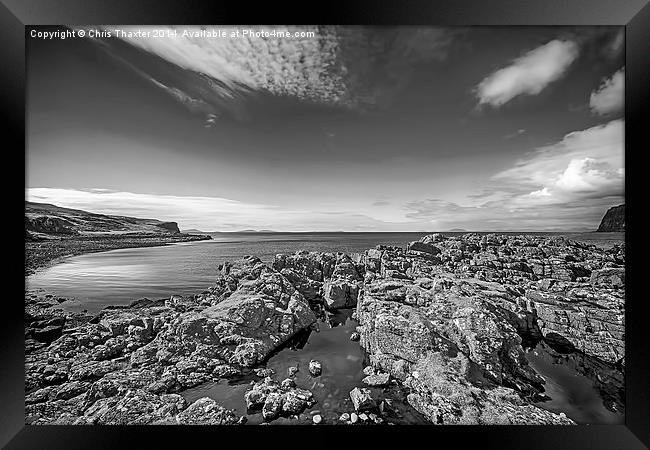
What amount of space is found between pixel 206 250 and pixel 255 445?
1566 mm

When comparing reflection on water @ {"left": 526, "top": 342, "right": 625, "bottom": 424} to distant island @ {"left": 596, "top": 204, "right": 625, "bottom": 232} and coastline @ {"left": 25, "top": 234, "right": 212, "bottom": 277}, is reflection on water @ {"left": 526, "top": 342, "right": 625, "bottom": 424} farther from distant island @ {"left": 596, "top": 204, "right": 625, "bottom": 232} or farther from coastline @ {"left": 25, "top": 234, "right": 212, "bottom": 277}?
coastline @ {"left": 25, "top": 234, "right": 212, "bottom": 277}

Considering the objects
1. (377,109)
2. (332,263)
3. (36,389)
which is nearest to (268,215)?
(332,263)

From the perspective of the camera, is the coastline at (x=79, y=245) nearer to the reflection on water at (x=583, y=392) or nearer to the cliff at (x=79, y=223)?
the cliff at (x=79, y=223)

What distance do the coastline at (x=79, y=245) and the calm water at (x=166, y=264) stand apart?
0.04m

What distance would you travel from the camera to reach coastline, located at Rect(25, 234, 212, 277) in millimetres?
1489

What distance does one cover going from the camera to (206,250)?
5.92 feet

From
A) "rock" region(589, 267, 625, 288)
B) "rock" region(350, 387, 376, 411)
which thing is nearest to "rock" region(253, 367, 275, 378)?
"rock" region(350, 387, 376, 411)

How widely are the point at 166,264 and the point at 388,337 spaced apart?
208cm

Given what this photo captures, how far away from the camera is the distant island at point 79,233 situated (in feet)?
4.87

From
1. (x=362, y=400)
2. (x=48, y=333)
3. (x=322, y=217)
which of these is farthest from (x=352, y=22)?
(x=48, y=333)

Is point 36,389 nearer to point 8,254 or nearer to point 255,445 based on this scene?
point 8,254

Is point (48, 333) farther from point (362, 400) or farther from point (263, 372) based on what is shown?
point (362, 400)

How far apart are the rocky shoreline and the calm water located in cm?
8

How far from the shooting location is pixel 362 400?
4.72 ft
